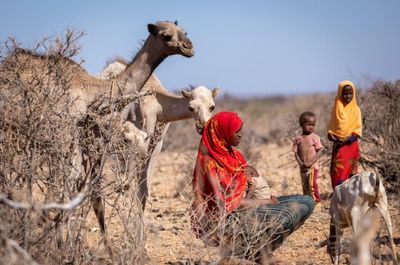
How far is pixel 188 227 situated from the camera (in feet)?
20.1

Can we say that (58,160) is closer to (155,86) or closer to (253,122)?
(155,86)

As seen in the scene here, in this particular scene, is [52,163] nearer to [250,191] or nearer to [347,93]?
[250,191]

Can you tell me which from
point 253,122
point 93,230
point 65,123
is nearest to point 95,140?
point 65,123

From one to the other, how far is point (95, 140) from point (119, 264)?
0.99 meters

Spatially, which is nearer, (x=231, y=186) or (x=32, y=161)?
(x=32, y=161)

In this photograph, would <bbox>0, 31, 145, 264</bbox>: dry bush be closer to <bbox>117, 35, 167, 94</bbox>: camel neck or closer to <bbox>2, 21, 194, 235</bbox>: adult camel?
<bbox>2, 21, 194, 235</bbox>: adult camel

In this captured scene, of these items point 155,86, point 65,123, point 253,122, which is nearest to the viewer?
point 65,123

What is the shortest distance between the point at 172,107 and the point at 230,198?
3354 mm

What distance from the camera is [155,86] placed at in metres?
9.20

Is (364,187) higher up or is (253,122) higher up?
(253,122)

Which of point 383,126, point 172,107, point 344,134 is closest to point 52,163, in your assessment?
point 172,107

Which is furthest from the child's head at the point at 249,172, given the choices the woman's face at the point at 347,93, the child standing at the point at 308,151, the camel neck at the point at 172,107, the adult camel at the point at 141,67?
the child standing at the point at 308,151

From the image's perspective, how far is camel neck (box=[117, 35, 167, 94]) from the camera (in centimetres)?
759

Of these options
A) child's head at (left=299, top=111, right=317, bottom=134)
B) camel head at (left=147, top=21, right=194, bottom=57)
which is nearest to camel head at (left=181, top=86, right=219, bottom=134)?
camel head at (left=147, top=21, right=194, bottom=57)
